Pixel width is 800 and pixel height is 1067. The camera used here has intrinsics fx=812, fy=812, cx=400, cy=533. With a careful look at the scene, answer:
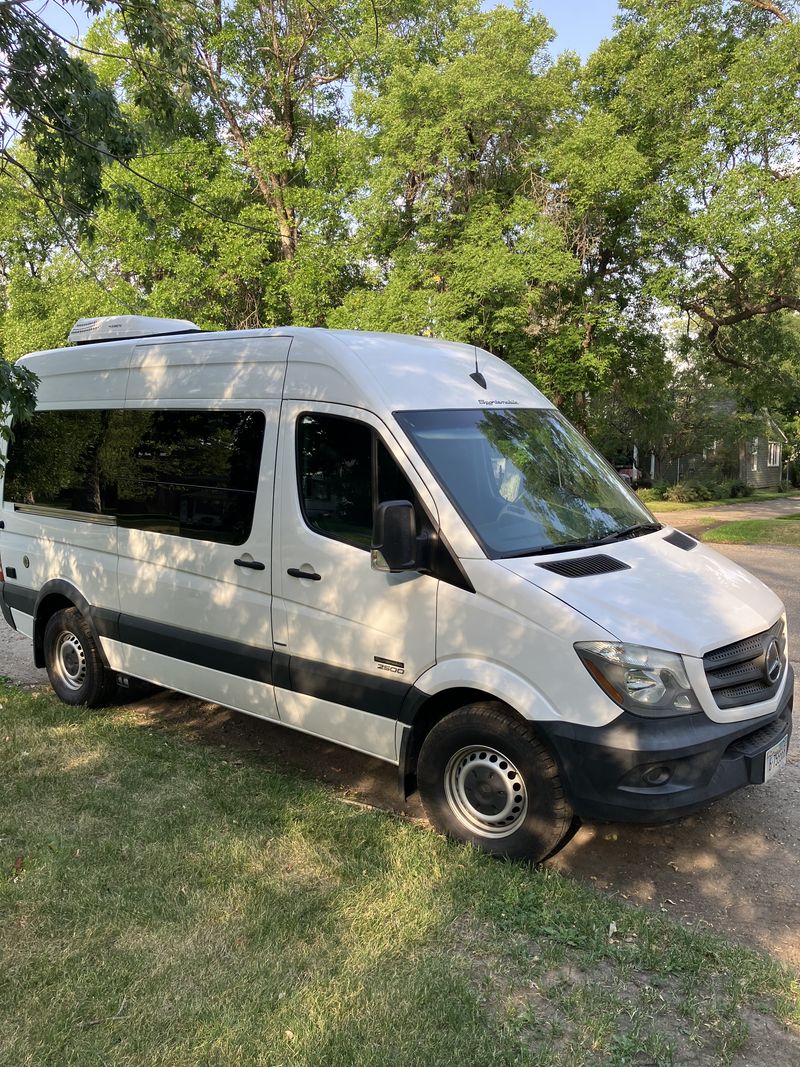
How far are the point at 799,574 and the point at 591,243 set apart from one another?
779 centimetres

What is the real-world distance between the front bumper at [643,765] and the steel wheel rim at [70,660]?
3.90 metres

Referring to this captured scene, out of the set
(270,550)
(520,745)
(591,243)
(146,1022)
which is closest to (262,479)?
(270,550)

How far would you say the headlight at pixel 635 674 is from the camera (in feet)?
10.9

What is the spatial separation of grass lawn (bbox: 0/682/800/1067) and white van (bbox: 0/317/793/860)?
0.41m

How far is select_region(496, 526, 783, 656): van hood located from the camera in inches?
134

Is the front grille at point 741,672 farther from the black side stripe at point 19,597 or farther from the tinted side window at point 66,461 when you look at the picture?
the black side stripe at point 19,597

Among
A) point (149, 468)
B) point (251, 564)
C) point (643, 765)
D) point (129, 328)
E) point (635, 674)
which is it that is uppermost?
point (129, 328)

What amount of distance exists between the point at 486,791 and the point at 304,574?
56.7 inches

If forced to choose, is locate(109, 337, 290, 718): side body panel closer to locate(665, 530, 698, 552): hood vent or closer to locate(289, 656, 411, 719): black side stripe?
locate(289, 656, 411, 719): black side stripe

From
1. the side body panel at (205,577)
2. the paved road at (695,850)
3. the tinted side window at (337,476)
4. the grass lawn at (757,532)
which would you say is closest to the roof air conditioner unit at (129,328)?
the side body panel at (205,577)

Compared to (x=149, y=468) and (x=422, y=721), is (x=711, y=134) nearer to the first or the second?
(x=149, y=468)

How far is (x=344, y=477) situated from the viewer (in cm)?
421

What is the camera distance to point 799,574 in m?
11.7

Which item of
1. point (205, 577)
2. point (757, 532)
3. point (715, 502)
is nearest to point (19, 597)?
point (205, 577)
